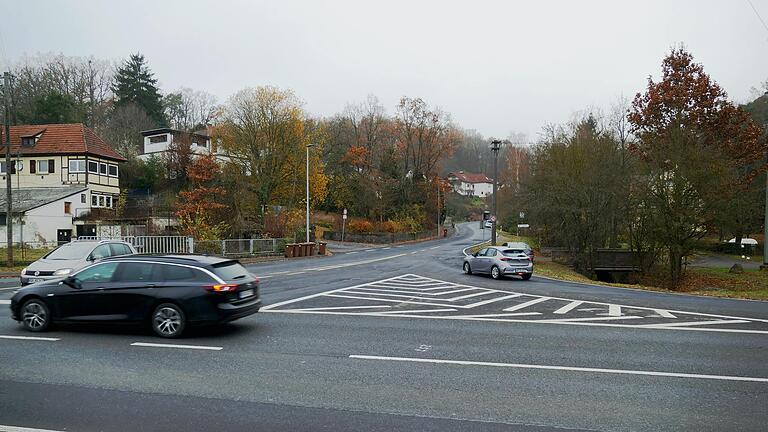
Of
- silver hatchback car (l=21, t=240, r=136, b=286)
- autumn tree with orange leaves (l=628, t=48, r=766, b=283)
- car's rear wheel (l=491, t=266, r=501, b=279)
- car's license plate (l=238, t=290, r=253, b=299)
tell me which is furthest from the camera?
autumn tree with orange leaves (l=628, t=48, r=766, b=283)

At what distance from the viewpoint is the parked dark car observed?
934cm

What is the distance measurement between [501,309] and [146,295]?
8681mm

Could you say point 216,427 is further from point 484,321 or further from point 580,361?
point 484,321

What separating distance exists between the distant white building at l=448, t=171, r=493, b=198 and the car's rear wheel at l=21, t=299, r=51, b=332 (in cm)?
12844

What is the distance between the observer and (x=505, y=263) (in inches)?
902

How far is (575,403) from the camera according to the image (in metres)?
6.15

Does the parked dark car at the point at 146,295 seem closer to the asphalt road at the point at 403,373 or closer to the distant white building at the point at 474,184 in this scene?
the asphalt road at the point at 403,373

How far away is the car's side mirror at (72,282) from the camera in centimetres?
975

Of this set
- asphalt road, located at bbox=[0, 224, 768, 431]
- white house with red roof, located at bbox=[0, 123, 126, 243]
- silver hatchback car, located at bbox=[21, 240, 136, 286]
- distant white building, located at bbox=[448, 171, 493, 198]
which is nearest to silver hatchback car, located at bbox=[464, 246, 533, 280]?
asphalt road, located at bbox=[0, 224, 768, 431]

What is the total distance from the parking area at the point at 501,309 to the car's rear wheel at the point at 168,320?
373 cm

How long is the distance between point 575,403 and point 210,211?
108ft

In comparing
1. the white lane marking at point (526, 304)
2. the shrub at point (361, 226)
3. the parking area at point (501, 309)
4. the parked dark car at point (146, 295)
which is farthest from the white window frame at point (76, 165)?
the white lane marking at point (526, 304)

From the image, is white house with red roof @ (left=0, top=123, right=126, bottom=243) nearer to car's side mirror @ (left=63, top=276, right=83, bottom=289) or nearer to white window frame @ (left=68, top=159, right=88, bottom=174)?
white window frame @ (left=68, top=159, right=88, bottom=174)

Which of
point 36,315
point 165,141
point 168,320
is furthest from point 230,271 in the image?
point 165,141
